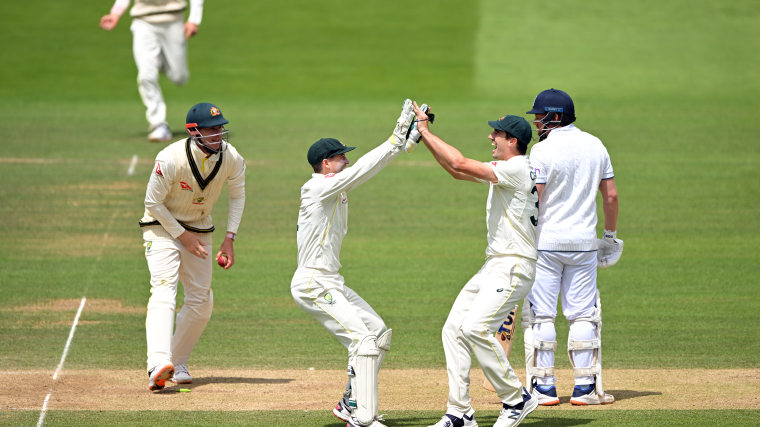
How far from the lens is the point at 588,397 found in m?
7.09

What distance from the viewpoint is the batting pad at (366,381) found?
6.29 metres

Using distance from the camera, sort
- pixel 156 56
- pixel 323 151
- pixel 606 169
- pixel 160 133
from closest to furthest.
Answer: pixel 323 151
pixel 606 169
pixel 156 56
pixel 160 133

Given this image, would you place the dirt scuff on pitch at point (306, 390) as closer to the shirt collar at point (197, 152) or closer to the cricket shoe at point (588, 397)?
the cricket shoe at point (588, 397)

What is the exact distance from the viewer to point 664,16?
85.3ft

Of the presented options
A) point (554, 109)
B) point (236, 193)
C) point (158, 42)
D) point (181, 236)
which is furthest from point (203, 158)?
point (158, 42)

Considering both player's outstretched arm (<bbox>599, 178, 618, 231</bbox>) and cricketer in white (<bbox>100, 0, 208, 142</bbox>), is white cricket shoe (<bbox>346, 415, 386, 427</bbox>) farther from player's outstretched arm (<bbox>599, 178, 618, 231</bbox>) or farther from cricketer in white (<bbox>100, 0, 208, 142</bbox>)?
cricketer in white (<bbox>100, 0, 208, 142</bbox>)

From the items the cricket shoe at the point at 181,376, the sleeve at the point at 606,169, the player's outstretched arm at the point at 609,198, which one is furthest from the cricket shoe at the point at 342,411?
the sleeve at the point at 606,169

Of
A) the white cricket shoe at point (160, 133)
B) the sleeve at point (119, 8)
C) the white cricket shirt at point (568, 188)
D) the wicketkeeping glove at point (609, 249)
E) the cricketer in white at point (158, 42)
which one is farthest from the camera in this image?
the white cricket shoe at point (160, 133)

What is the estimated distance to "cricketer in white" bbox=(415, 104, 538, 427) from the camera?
630cm

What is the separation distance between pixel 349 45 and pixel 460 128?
26.8 ft

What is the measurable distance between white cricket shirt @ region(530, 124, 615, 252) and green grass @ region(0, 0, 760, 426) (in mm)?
1371

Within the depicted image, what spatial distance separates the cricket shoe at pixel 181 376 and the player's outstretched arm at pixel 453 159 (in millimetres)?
3041

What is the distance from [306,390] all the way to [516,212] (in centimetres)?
244

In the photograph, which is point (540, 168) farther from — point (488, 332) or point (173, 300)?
point (173, 300)
